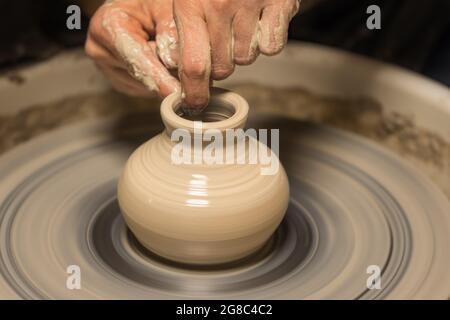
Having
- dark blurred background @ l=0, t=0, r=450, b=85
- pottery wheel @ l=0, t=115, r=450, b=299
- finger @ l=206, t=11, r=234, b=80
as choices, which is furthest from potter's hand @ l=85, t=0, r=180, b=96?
dark blurred background @ l=0, t=0, r=450, b=85

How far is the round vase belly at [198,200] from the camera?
50.0 inches

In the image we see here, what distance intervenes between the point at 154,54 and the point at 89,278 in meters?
0.47

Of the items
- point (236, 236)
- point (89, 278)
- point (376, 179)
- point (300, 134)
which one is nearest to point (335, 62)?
point (300, 134)

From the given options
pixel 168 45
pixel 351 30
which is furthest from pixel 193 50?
pixel 351 30

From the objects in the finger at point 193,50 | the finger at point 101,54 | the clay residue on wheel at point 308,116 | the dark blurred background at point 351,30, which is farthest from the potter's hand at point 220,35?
the dark blurred background at point 351,30

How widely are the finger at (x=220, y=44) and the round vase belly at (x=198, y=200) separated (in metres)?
0.07

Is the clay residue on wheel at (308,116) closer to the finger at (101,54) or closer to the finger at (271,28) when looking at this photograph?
the finger at (101,54)

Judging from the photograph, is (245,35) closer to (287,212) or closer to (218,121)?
(218,121)

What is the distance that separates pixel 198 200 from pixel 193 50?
0.28 m

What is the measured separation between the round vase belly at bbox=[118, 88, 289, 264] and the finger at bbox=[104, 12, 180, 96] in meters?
0.05

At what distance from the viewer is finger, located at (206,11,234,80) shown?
50.3 inches

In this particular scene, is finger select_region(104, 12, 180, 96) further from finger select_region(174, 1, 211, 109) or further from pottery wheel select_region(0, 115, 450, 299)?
pottery wheel select_region(0, 115, 450, 299)

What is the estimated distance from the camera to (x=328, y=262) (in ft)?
4.62

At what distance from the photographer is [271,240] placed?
146cm
